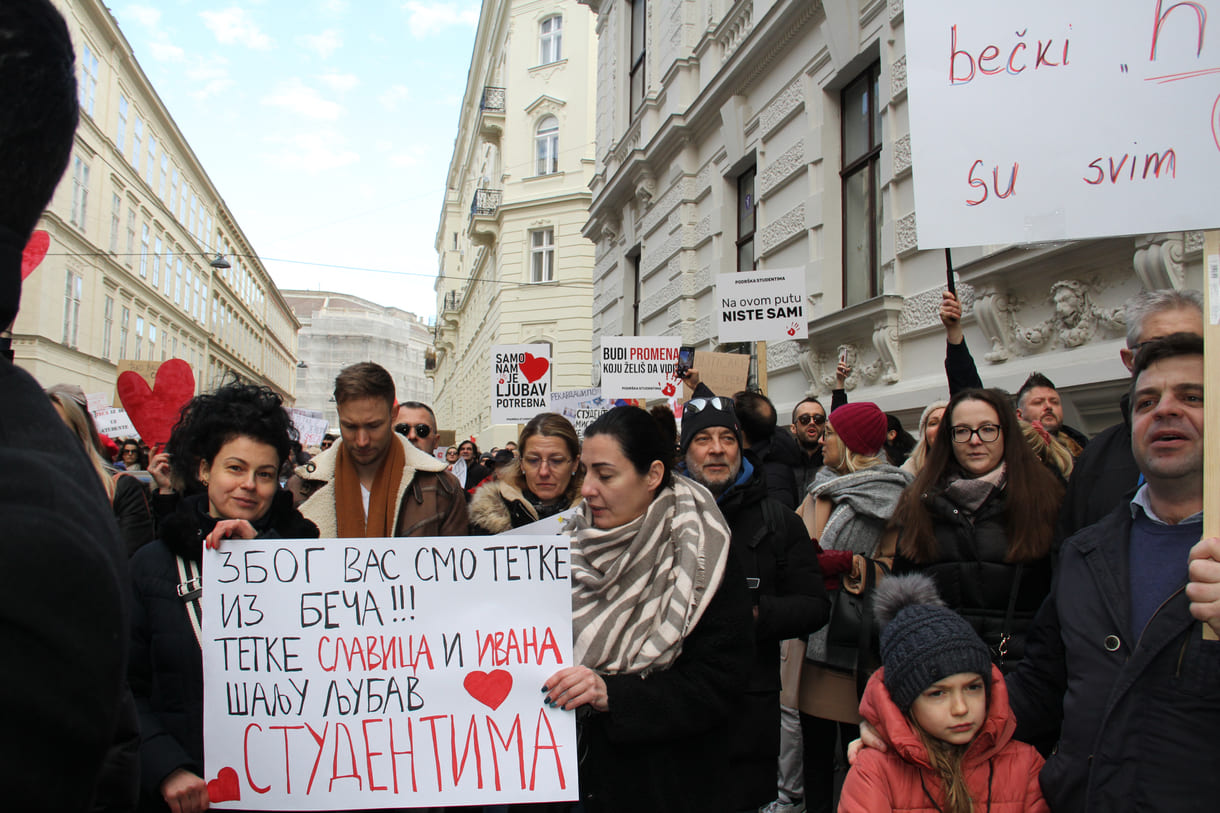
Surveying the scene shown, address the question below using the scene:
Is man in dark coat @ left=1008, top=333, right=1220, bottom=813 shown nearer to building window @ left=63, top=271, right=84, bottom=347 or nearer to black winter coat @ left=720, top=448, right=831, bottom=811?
black winter coat @ left=720, top=448, right=831, bottom=811

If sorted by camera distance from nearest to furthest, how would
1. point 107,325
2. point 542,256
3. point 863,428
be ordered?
point 863,428
point 542,256
point 107,325

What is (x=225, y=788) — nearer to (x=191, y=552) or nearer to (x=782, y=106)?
(x=191, y=552)

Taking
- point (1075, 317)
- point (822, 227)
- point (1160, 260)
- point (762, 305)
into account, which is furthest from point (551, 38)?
point (1160, 260)

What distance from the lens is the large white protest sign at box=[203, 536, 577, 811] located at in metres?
2.08

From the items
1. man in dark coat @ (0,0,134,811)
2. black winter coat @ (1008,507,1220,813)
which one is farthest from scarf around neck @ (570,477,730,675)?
man in dark coat @ (0,0,134,811)

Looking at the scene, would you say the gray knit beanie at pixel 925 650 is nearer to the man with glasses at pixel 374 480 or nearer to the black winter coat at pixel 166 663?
the man with glasses at pixel 374 480

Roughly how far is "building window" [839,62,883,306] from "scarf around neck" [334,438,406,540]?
17.7ft

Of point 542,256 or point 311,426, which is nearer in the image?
point 311,426

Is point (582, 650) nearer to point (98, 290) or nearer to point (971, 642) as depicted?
point (971, 642)

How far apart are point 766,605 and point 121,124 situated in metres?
39.6

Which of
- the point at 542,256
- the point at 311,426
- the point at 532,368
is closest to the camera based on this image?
the point at 532,368

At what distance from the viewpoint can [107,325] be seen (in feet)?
109

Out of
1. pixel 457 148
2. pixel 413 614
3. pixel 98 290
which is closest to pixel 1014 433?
pixel 413 614

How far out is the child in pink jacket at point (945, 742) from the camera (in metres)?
2.07
